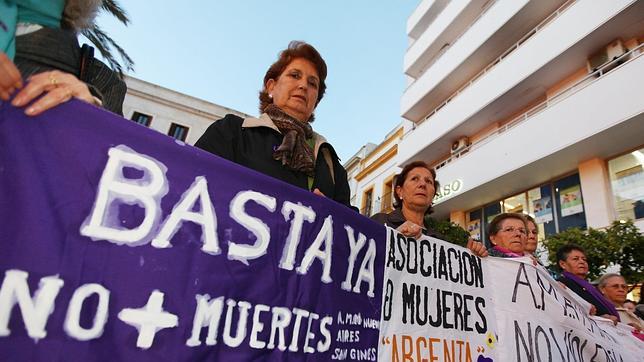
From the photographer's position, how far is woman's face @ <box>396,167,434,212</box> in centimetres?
257

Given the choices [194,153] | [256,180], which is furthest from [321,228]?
[194,153]

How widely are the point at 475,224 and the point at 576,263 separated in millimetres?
9079

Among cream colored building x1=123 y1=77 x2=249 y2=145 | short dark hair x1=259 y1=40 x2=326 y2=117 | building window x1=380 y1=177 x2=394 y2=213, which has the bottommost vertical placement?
short dark hair x1=259 y1=40 x2=326 y2=117

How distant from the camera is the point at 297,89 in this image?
2025 mm

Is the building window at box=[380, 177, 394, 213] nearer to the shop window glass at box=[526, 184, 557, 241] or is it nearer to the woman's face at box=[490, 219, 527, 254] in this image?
the shop window glass at box=[526, 184, 557, 241]

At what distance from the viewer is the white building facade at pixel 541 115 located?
316 inches

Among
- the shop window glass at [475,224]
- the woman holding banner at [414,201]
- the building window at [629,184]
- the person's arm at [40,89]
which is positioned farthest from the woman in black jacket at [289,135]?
the shop window glass at [475,224]

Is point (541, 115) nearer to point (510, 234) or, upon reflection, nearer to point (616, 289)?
point (616, 289)

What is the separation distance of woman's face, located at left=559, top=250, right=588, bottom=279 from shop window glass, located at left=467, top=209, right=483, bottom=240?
8580 mm

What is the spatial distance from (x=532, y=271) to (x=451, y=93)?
537 inches

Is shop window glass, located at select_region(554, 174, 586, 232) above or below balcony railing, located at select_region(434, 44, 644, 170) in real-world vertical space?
below

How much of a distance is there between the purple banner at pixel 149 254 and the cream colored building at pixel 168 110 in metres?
18.9

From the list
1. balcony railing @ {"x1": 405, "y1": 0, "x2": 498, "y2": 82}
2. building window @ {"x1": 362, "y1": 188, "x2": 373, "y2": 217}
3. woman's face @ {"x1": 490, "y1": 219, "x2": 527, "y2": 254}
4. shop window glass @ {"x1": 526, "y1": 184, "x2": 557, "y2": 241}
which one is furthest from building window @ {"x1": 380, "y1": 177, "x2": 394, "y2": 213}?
woman's face @ {"x1": 490, "y1": 219, "x2": 527, "y2": 254}

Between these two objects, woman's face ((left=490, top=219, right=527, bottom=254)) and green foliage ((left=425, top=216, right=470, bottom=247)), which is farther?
green foliage ((left=425, top=216, right=470, bottom=247))
